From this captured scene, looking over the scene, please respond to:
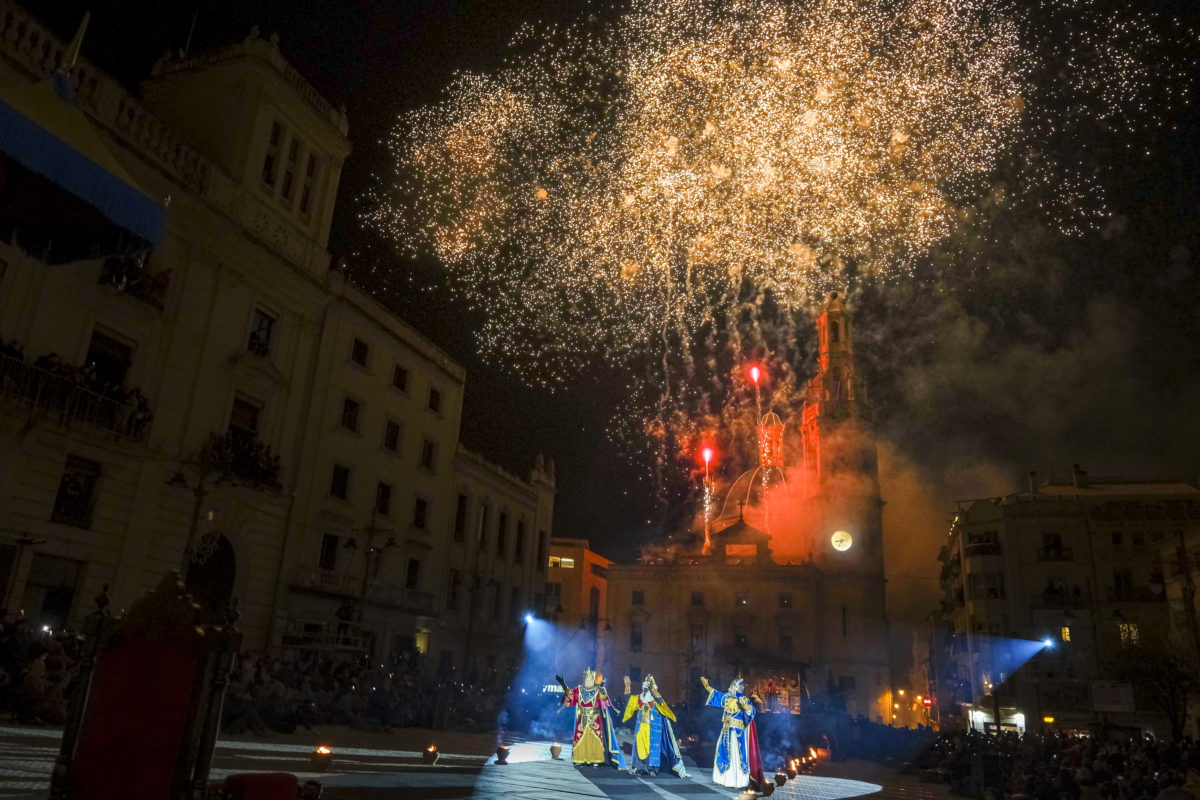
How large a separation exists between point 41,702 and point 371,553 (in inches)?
615

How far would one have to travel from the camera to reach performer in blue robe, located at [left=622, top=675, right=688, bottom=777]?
1547 cm

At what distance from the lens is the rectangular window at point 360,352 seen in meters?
27.7

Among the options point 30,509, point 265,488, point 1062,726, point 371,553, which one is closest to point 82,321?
point 30,509

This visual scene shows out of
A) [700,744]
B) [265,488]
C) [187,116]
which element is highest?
[187,116]

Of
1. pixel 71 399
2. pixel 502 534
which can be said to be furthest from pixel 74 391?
pixel 502 534

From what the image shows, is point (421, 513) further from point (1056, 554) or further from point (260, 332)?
point (1056, 554)

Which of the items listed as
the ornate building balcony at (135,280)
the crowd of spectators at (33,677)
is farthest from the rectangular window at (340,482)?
the crowd of spectators at (33,677)

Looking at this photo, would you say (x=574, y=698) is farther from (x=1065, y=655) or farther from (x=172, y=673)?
(x=1065, y=655)

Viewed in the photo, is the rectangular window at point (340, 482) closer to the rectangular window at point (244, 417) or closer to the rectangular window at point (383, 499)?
the rectangular window at point (383, 499)

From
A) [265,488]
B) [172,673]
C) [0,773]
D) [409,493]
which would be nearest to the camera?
[172,673]

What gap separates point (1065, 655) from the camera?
4431cm

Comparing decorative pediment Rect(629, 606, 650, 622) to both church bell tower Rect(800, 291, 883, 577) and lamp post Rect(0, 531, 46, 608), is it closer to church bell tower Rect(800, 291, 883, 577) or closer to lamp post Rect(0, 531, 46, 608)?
church bell tower Rect(800, 291, 883, 577)

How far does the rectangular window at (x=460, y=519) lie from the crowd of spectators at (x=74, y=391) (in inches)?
672

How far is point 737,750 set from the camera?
14.6m
